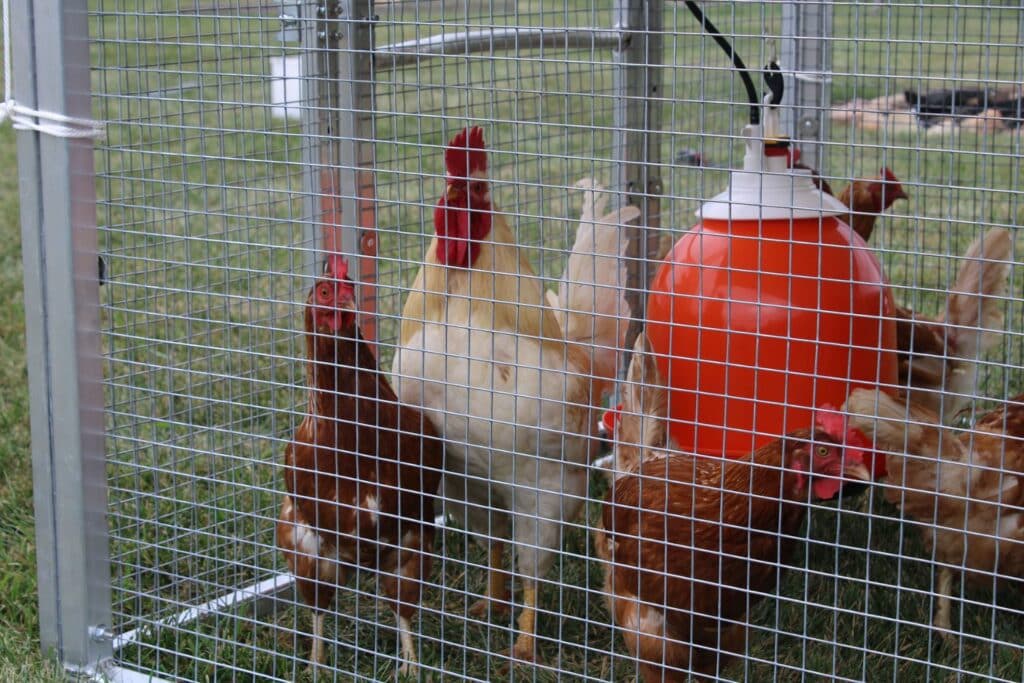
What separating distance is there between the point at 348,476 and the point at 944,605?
1.31 m

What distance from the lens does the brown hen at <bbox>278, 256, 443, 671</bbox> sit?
7.13ft

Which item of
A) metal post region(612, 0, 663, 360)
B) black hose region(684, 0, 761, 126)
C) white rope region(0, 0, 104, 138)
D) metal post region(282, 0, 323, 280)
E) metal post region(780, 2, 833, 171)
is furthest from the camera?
metal post region(780, 2, 833, 171)

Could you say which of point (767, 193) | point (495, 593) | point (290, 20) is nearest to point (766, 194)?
point (767, 193)

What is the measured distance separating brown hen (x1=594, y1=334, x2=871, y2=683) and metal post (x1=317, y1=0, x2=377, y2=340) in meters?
0.69

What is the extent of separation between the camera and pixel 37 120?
2.03 metres

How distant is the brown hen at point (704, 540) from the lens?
186cm

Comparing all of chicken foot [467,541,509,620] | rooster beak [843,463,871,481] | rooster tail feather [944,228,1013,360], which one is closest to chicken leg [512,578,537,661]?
chicken foot [467,541,509,620]

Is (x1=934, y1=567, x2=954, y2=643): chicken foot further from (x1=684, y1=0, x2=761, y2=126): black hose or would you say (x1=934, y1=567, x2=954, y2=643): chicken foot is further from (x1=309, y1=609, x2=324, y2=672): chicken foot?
(x1=309, y1=609, x2=324, y2=672): chicken foot

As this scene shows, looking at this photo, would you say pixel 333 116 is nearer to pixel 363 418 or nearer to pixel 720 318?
pixel 363 418

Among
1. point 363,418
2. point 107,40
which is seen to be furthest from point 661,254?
point 107,40

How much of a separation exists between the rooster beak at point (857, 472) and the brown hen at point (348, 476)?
76cm

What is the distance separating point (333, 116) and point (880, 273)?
3.84 ft

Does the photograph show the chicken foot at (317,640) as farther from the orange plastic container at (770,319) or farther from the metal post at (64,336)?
the orange plastic container at (770,319)

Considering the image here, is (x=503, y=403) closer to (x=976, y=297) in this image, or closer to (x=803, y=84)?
(x=976, y=297)
